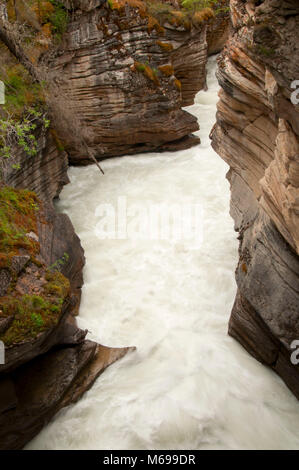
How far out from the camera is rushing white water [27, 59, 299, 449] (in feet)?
20.1

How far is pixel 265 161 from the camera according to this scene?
6.80 metres

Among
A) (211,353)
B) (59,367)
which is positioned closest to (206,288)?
(211,353)

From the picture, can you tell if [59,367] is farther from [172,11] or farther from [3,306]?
[172,11]

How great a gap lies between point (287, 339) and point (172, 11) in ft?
42.2

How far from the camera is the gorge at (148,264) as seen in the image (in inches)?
221

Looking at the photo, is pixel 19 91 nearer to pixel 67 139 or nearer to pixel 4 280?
pixel 67 139

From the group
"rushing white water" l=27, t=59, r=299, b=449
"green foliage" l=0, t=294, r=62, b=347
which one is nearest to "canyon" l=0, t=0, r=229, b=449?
"green foliage" l=0, t=294, r=62, b=347

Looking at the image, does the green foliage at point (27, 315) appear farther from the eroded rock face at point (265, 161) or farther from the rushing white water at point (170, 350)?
the eroded rock face at point (265, 161)

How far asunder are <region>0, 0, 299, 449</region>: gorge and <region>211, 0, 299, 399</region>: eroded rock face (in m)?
0.03

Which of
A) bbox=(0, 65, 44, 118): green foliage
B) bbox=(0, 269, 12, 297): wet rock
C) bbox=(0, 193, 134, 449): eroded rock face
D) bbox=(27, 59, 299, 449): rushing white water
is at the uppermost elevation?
bbox=(0, 65, 44, 118): green foliage

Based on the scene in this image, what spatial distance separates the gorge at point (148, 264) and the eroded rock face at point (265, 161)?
27 millimetres

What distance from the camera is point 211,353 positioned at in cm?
744

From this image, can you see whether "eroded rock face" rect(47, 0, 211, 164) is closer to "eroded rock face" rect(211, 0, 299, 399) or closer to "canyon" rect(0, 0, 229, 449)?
"canyon" rect(0, 0, 229, 449)

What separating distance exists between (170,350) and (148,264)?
9.62 ft
